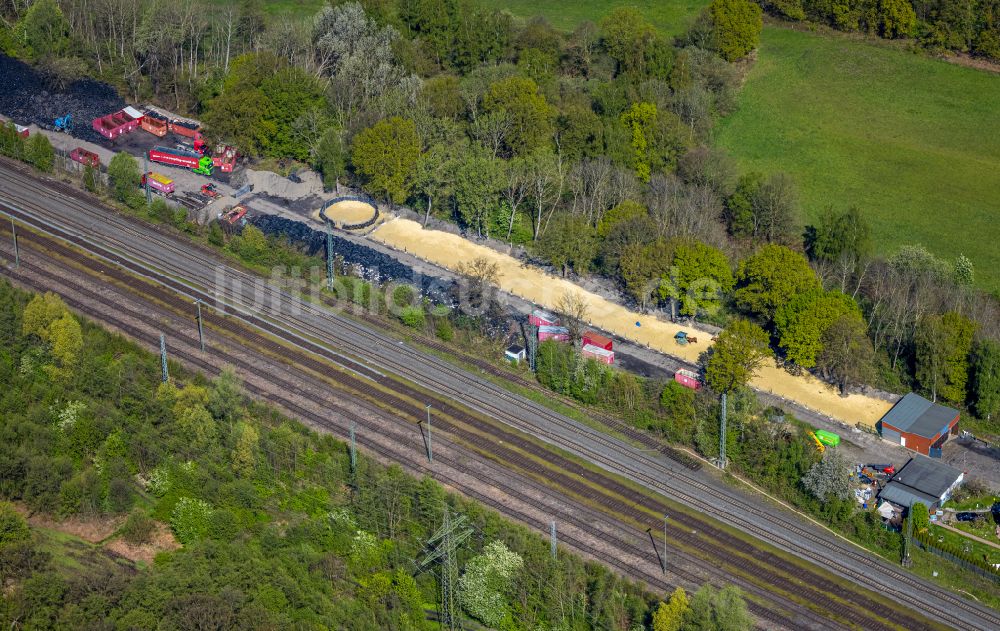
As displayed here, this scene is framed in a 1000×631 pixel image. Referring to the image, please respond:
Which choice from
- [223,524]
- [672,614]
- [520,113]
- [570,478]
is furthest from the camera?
[520,113]

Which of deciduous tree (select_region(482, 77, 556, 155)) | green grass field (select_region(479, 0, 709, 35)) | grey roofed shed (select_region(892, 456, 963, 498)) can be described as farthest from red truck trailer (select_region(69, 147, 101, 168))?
grey roofed shed (select_region(892, 456, 963, 498))

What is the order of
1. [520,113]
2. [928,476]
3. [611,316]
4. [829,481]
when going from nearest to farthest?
[829,481], [928,476], [611,316], [520,113]

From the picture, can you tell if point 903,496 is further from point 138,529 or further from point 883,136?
point 883,136

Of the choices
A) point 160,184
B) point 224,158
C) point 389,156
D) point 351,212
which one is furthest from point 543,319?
point 160,184

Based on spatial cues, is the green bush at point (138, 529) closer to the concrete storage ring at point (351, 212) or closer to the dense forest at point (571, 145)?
the concrete storage ring at point (351, 212)

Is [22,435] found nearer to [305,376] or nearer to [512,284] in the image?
[305,376]

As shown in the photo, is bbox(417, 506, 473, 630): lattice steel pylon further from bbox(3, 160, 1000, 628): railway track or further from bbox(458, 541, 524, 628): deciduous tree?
bbox(3, 160, 1000, 628): railway track
